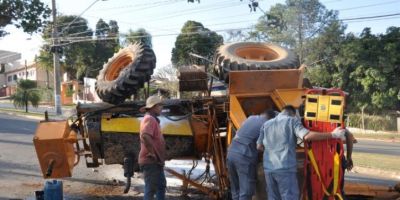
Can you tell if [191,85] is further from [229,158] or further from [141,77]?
[229,158]

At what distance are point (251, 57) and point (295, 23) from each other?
41.0 metres

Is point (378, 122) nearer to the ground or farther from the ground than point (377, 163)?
nearer to the ground

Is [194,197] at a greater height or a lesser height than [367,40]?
lesser

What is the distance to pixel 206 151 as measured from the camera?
834 centimetres

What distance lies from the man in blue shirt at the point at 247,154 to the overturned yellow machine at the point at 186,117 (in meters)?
0.28

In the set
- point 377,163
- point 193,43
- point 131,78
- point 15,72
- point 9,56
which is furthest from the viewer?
point 15,72

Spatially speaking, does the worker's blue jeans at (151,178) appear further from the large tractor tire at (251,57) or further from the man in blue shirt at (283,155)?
the large tractor tire at (251,57)

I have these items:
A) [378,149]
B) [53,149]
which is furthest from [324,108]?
[378,149]

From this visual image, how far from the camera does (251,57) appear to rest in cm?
1036

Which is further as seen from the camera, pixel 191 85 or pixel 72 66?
pixel 72 66

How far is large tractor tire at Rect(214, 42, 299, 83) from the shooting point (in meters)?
8.88

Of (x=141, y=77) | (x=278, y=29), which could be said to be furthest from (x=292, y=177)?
(x=278, y=29)

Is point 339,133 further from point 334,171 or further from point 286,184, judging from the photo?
point 286,184

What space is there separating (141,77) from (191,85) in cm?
89
